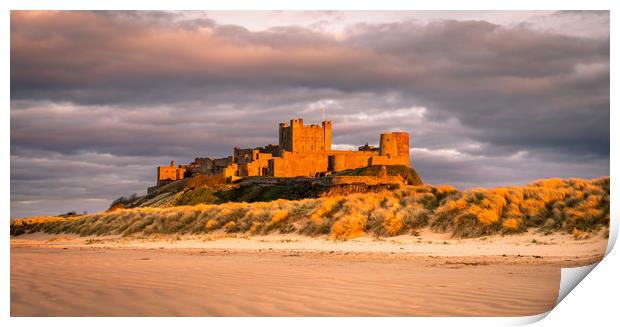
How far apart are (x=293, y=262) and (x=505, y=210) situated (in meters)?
6.55

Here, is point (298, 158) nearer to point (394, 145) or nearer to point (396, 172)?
point (396, 172)

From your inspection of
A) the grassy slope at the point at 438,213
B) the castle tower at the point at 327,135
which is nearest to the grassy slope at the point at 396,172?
the castle tower at the point at 327,135

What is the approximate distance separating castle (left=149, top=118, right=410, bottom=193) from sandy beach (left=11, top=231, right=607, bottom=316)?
6923 centimetres

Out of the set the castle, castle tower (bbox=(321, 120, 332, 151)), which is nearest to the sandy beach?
the castle

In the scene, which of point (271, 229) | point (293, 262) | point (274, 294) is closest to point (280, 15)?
point (293, 262)

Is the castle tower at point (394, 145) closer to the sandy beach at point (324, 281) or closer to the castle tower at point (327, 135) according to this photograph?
the castle tower at point (327, 135)

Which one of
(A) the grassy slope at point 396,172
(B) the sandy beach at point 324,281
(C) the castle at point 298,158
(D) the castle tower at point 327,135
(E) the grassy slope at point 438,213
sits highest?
(D) the castle tower at point 327,135

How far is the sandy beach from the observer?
7.06m

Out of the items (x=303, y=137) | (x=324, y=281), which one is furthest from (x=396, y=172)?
(x=324, y=281)

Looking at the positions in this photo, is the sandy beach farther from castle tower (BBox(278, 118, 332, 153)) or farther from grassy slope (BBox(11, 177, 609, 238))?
castle tower (BBox(278, 118, 332, 153))

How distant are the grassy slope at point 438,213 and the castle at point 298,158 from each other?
60.2m

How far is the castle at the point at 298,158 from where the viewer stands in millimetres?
87312
